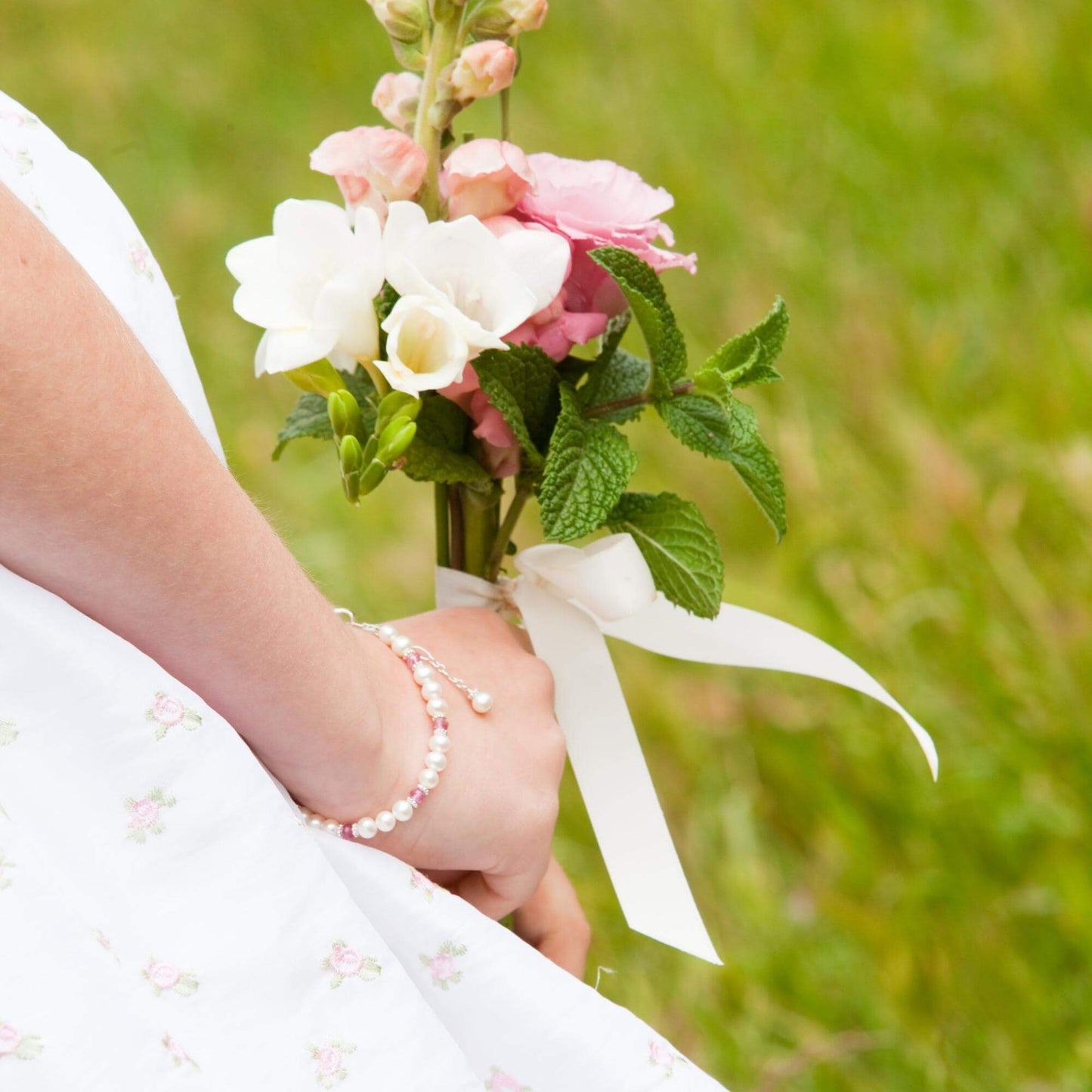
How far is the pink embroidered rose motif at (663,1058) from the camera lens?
0.65 meters

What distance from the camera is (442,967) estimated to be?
0.63 metres

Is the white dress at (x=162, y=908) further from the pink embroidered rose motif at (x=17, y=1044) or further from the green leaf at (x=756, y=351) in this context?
the green leaf at (x=756, y=351)

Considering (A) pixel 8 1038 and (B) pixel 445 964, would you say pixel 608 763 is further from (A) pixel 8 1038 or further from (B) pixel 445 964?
(A) pixel 8 1038

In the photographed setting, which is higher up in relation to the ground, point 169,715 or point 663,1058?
point 169,715

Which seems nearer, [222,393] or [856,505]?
[856,505]

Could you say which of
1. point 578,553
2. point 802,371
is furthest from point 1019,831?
point 578,553

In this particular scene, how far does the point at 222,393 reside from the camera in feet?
7.09

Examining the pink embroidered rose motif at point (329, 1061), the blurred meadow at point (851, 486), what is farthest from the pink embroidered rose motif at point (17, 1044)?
the blurred meadow at point (851, 486)

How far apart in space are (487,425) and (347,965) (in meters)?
0.27

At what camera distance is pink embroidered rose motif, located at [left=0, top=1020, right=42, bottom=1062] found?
0.50 m

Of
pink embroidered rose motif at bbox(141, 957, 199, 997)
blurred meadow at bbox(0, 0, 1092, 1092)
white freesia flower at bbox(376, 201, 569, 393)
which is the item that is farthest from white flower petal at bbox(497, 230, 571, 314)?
blurred meadow at bbox(0, 0, 1092, 1092)

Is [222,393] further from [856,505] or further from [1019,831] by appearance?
[1019,831]

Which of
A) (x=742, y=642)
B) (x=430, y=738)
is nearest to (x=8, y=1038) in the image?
(x=430, y=738)

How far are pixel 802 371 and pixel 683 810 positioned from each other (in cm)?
65
